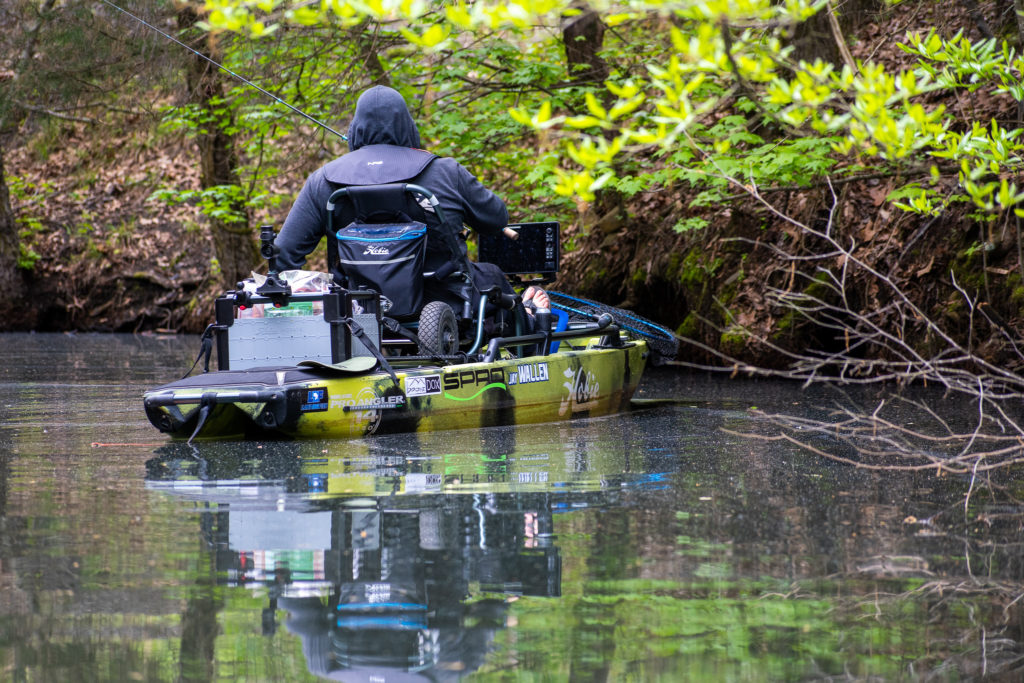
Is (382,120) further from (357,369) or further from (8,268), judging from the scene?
(8,268)

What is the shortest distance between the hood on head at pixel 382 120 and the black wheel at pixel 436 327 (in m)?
1.05

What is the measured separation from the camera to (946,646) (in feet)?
9.57

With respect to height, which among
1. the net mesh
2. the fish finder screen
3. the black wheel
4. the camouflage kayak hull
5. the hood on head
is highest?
the hood on head

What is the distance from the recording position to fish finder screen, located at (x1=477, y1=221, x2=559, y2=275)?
28.5 ft

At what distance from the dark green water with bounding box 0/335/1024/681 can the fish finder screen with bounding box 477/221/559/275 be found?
2.60 m

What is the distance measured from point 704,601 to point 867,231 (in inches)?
362

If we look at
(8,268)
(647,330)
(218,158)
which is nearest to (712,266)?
(647,330)

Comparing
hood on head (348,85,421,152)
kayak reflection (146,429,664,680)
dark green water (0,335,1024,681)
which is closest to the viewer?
dark green water (0,335,1024,681)

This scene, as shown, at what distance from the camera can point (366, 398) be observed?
21.8ft

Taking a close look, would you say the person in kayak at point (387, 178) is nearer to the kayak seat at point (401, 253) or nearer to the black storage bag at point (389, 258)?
the kayak seat at point (401, 253)

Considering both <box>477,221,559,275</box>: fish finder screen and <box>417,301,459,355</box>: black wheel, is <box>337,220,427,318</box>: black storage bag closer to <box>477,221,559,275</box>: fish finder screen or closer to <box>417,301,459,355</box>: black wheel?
<box>417,301,459,355</box>: black wheel

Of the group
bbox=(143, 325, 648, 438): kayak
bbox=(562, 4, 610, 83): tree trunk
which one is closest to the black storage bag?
bbox=(143, 325, 648, 438): kayak

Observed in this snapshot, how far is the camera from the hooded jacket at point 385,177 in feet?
23.9

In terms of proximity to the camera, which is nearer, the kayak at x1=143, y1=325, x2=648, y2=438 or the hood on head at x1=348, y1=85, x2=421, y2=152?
the kayak at x1=143, y1=325, x2=648, y2=438
